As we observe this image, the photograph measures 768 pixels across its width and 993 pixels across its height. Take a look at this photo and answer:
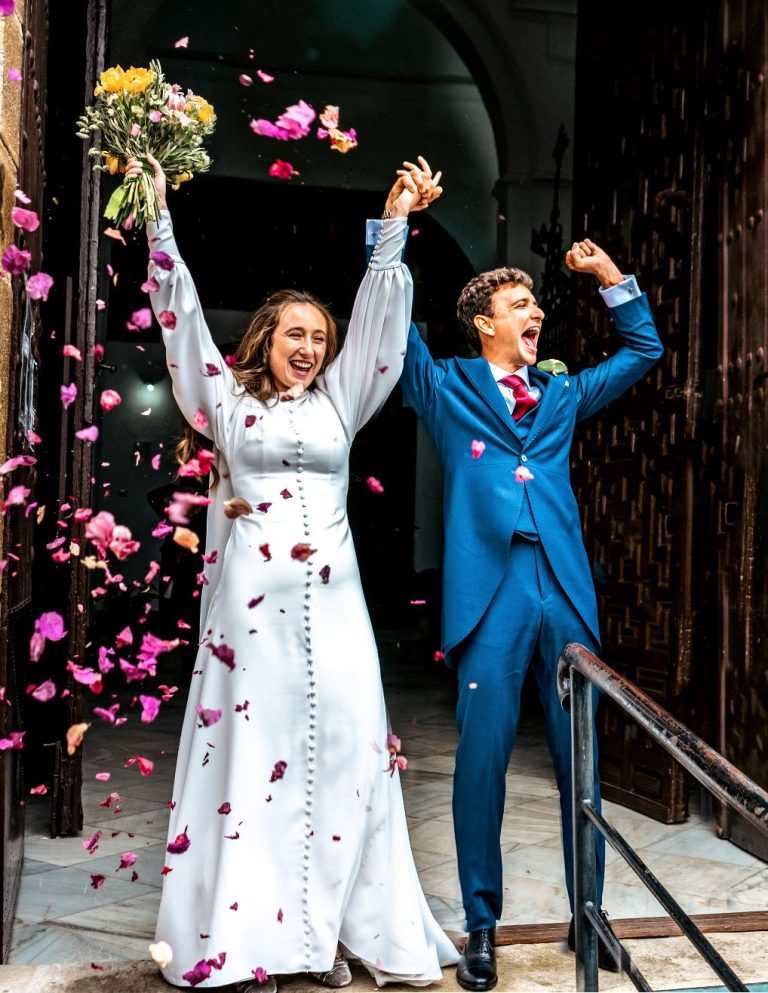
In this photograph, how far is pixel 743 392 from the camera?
4.18 m

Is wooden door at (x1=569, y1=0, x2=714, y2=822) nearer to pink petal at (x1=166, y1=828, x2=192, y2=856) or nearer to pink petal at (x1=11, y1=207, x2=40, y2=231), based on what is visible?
pink petal at (x1=166, y1=828, x2=192, y2=856)

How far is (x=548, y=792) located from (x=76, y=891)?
2.18 m

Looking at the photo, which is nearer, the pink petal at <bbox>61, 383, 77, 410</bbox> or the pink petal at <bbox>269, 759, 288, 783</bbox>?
the pink petal at <bbox>269, 759, 288, 783</bbox>

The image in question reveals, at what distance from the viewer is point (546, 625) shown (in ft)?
9.42

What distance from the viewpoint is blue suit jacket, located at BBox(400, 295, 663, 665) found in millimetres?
2881

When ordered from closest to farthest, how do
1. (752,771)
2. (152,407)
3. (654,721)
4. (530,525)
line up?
(654,721) → (530,525) → (752,771) → (152,407)

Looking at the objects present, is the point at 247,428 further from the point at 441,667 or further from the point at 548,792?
the point at 441,667

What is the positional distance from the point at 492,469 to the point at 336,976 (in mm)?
1360

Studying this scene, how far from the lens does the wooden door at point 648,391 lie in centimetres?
438

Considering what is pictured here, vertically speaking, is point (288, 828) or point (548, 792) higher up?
point (288, 828)

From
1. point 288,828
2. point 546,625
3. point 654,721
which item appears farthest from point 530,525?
point 654,721

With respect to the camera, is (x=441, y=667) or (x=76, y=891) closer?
(x=76, y=891)

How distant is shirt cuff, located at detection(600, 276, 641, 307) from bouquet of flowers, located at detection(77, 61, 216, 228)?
4.09ft

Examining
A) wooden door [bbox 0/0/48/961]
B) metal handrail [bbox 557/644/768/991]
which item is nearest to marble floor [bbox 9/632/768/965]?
wooden door [bbox 0/0/48/961]
